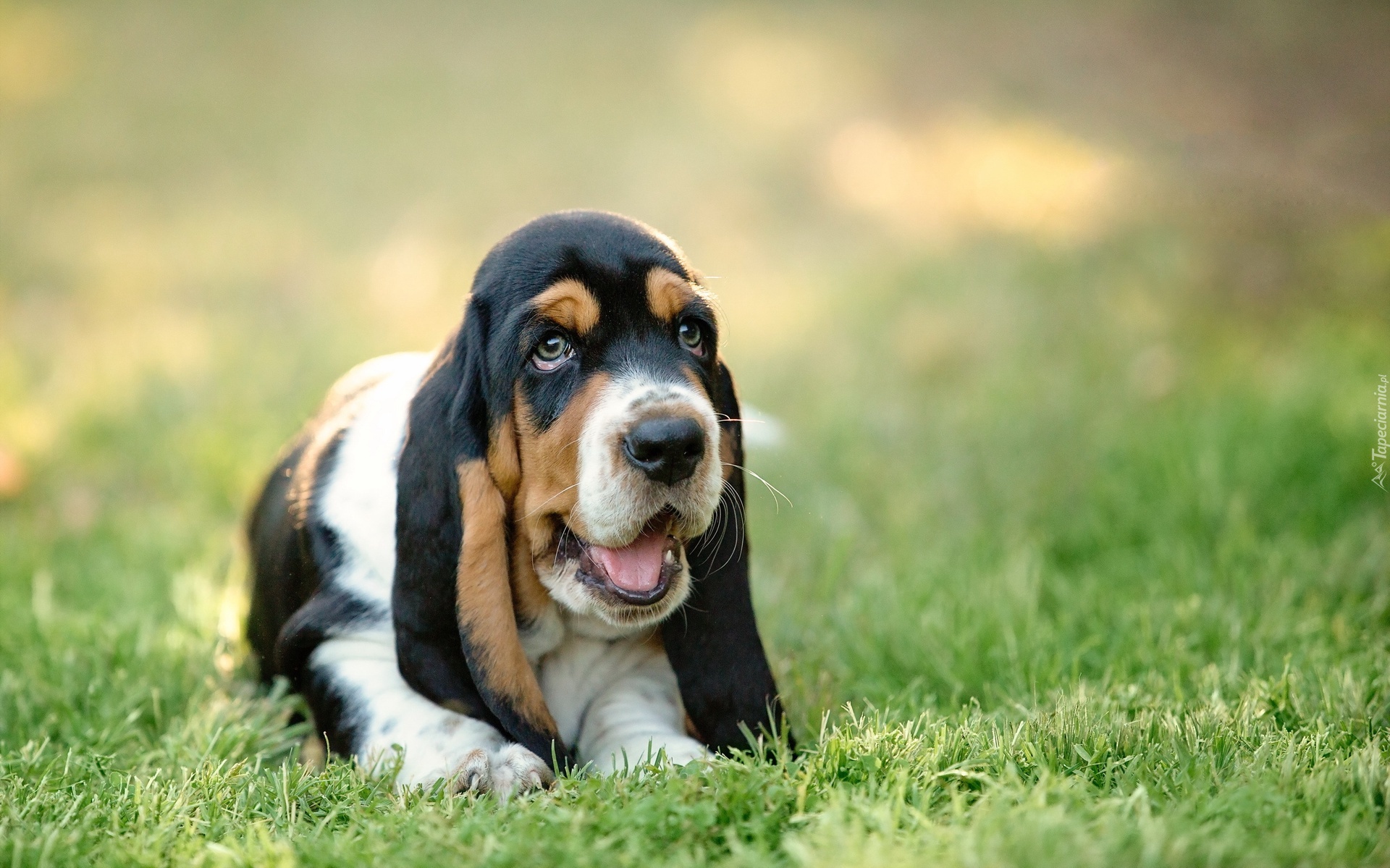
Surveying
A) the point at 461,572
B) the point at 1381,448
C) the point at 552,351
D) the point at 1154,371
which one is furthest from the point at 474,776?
the point at 1154,371

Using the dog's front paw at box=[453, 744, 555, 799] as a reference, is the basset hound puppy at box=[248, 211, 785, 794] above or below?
above

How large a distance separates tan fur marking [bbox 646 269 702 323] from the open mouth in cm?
51

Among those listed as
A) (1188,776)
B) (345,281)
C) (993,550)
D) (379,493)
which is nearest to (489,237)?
(345,281)

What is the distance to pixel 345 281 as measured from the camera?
26.7 feet

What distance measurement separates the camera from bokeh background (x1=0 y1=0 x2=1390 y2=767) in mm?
4203

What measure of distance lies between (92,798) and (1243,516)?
3979mm

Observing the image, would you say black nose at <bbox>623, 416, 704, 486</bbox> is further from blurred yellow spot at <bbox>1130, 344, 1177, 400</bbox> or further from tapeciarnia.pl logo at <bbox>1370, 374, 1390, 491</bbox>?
blurred yellow spot at <bbox>1130, 344, 1177, 400</bbox>

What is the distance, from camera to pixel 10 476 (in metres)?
5.35

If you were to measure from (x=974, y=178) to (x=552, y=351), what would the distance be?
21.4ft

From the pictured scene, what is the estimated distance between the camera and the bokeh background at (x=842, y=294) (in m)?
4.20

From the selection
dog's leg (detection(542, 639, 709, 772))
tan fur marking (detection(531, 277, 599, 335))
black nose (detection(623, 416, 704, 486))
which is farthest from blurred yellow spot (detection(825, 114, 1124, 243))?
black nose (detection(623, 416, 704, 486))

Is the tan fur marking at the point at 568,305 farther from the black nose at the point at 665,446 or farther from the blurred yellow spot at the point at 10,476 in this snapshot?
the blurred yellow spot at the point at 10,476

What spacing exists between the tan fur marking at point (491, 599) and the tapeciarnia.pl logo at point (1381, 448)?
327 cm

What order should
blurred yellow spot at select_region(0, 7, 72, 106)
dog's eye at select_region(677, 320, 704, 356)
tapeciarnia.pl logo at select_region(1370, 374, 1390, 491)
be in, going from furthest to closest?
blurred yellow spot at select_region(0, 7, 72, 106), tapeciarnia.pl logo at select_region(1370, 374, 1390, 491), dog's eye at select_region(677, 320, 704, 356)
